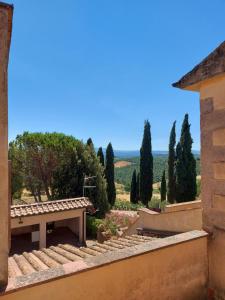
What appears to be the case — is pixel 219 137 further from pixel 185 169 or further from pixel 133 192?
pixel 133 192

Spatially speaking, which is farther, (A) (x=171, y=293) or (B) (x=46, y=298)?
(A) (x=171, y=293)

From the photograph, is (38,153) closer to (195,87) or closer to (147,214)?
(147,214)

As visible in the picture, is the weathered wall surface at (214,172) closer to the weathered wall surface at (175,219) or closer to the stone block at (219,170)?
the stone block at (219,170)

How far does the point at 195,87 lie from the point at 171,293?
245 centimetres

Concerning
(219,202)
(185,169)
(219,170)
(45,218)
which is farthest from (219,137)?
(185,169)

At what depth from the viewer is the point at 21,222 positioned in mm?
12086

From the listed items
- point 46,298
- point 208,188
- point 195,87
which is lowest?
point 46,298

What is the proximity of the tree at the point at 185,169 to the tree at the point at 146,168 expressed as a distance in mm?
3816

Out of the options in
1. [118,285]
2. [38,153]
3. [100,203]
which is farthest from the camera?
[38,153]

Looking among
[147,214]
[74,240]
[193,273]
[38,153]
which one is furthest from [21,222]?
[193,273]

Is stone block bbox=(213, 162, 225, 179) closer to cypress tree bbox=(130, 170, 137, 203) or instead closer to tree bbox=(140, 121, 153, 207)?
tree bbox=(140, 121, 153, 207)

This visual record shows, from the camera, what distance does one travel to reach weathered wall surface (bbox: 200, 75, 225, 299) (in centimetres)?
299

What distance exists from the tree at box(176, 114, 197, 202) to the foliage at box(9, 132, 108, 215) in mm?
7106

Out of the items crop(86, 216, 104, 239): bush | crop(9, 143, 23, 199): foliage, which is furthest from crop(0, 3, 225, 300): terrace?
crop(9, 143, 23, 199): foliage
